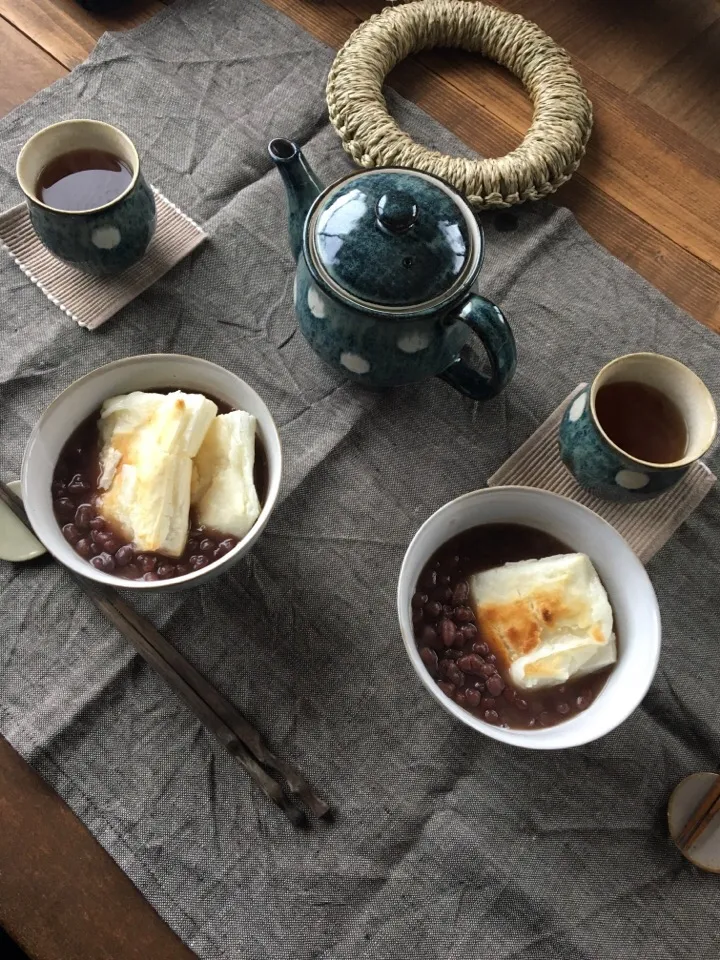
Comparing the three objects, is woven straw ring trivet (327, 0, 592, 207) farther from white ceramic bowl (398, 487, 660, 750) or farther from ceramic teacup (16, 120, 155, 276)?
white ceramic bowl (398, 487, 660, 750)

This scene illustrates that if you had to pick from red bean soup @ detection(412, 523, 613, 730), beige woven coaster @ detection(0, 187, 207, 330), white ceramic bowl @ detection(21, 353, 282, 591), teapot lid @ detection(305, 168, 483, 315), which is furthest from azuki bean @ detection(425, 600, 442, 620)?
beige woven coaster @ detection(0, 187, 207, 330)

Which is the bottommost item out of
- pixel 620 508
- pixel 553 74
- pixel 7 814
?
pixel 7 814

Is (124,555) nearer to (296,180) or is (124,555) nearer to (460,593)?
(460,593)

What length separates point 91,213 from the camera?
Result: 33.9 inches

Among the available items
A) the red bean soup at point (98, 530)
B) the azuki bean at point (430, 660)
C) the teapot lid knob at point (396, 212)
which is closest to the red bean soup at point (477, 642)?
the azuki bean at point (430, 660)

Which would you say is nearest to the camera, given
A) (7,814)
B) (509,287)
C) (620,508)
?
(7,814)

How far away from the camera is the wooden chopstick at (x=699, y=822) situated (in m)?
0.73

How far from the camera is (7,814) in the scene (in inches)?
28.5

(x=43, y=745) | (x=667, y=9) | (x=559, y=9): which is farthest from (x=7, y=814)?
(x=667, y=9)

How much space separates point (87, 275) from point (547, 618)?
72cm

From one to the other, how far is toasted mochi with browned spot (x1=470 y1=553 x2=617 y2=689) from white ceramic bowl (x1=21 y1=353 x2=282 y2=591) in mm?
246

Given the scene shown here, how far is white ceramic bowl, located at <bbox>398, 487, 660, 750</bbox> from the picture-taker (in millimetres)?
660

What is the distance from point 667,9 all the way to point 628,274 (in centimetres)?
61

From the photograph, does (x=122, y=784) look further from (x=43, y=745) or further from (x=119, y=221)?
(x=119, y=221)
